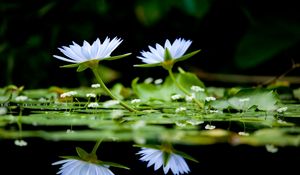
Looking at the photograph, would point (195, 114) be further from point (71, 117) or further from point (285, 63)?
point (285, 63)

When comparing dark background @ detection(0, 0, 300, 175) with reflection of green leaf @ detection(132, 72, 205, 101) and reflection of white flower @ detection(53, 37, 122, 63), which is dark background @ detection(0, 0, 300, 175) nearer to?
reflection of green leaf @ detection(132, 72, 205, 101)

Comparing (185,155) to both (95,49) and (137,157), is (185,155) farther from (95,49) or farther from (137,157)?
(95,49)

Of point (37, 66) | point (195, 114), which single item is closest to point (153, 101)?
point (195, 114)

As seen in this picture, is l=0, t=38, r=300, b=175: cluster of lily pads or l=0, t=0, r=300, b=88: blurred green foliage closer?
l=0, t=38, r=300, b=175: cluster of lily pads

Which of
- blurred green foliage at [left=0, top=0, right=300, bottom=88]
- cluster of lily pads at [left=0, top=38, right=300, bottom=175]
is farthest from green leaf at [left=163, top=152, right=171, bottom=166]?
blurred green foliage at [left=0, top=0, right=300, bottom=88]

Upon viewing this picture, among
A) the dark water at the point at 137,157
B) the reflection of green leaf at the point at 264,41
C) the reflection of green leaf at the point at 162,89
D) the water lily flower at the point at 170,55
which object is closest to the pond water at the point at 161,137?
the dark water at the point at 137,157

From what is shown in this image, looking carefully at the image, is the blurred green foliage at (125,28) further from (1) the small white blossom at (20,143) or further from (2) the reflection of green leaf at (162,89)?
(1) the small white blossom at (20,143)
